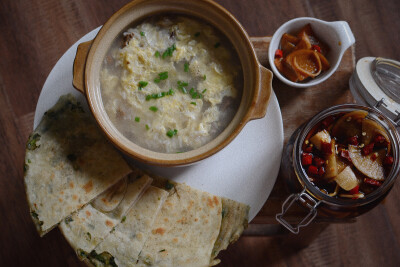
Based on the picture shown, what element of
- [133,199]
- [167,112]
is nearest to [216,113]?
[167,112]

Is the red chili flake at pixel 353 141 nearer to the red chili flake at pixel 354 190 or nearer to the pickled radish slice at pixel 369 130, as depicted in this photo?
the pickled radish slice at pixel 369 130

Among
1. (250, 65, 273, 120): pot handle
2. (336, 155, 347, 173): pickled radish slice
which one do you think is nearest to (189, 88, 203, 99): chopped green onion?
(250, 65, 273, 120): pot handle

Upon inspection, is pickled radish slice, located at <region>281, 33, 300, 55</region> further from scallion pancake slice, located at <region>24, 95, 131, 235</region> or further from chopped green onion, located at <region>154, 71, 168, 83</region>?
scallion pancake slice, located at <region>24, 95, 131, 235</region>

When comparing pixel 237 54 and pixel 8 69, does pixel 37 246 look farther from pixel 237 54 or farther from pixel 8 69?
pixel 237 54

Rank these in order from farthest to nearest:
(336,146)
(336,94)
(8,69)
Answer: (8,69), (336,94), (336,146)

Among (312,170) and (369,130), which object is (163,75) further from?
(369,130)

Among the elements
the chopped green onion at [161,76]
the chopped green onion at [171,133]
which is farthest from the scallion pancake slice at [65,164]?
the chopped green onion at [161,76]
